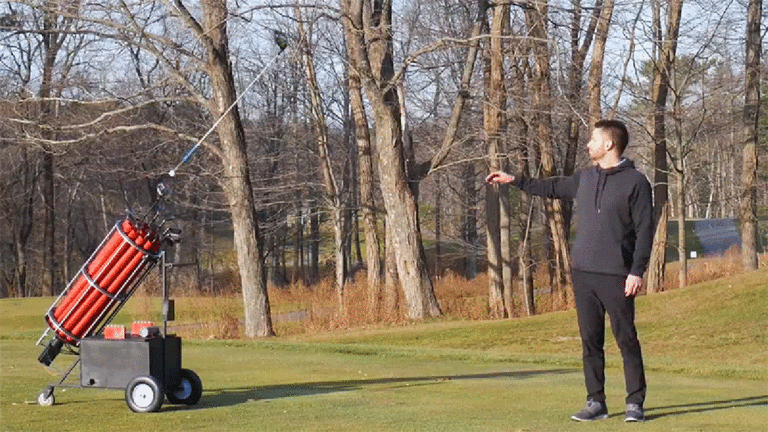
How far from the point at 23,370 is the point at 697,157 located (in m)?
50.5

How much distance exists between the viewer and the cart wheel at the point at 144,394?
9227mm

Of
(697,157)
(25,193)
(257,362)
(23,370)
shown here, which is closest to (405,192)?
(257,362)

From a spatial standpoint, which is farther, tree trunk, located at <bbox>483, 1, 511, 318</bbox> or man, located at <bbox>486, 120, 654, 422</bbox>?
tree trunk, located at <bbox>483, 1, 511, 318</bbox>

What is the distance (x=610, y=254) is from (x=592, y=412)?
1096 mm

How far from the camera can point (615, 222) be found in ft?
27.5

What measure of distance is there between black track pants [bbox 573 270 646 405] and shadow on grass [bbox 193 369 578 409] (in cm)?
284

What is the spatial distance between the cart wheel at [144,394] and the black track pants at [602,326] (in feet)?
10.4

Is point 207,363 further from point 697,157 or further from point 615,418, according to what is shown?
point 697,157

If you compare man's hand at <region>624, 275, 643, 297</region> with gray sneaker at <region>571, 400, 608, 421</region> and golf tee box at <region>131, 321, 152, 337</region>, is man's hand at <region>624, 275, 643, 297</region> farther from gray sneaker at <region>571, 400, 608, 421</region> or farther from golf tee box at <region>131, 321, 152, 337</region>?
golf tee box at <region>131, 321, 152, 337</region>

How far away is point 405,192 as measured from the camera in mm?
27531

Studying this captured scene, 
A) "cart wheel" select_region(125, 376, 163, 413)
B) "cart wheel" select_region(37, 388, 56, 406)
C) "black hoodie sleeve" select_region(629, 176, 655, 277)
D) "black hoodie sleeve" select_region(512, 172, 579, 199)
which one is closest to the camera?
"black hoodie sleeve" select_region(629, 176, 655, 277)

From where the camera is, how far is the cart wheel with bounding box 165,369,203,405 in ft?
31.9

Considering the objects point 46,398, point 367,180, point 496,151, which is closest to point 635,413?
point 46,398

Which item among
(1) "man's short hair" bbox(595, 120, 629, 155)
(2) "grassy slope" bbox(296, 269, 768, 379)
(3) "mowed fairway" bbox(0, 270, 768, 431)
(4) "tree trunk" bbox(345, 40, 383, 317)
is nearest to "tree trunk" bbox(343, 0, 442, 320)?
(2) "grassy slope" bbox(296, 269, 768, 379)
